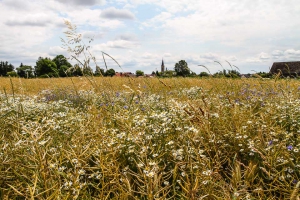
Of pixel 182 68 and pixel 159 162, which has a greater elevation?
pixel 182 68

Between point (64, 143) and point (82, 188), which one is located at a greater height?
point (64, 143)

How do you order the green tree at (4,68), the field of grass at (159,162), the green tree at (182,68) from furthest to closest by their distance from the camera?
the green tree at (4,68) → the green tree at (182,68) → the field of grass at (159,162)

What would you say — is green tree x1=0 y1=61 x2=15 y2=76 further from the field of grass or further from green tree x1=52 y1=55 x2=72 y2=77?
the field of grass

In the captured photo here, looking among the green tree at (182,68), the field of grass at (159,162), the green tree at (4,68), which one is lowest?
the field of grass at (159,162)

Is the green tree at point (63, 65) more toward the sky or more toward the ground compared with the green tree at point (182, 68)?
more toward the sky

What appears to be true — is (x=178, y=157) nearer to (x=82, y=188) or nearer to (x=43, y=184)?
(x=82, y=188)

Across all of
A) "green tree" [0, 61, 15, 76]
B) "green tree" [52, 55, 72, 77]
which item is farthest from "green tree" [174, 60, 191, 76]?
"green tree" [0, 61, 15, 76]

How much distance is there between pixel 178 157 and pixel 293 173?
3.36 ft

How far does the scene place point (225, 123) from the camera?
2.79 m

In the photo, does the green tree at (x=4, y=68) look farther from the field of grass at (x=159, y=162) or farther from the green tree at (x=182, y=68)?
the field of grass at (x=159, y=162)

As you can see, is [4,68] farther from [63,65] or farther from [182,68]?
[182,68]

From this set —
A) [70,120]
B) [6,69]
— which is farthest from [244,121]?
[6,69]

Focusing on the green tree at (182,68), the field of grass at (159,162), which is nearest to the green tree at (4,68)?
the green tree at (182,68)

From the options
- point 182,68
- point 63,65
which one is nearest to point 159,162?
point 182,68
